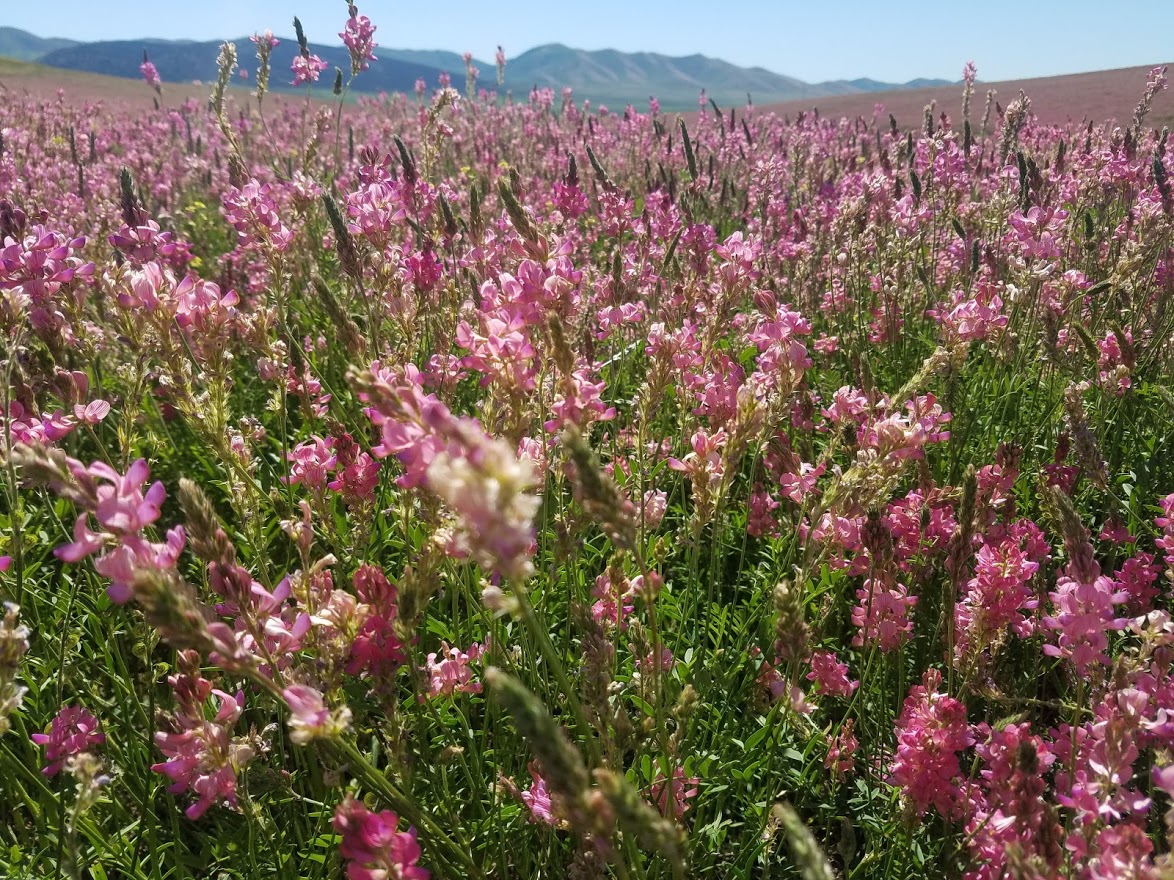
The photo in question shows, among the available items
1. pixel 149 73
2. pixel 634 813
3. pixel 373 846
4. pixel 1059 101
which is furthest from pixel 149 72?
pixel 1059 101

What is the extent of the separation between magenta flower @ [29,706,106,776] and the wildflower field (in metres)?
0.03

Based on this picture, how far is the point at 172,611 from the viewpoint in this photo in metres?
0.83

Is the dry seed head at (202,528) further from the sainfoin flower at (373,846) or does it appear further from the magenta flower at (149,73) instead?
the magenta flower at (149,73)

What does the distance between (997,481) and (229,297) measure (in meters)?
2.15

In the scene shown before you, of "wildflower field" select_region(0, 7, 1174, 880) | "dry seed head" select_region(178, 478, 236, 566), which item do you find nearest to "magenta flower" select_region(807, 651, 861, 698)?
"wildflower field" select_region(0, 7, 1174, 880)

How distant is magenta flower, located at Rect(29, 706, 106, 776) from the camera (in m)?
1.79

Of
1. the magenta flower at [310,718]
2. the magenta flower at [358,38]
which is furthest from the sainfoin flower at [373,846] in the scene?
the magenta flower at [358,38]

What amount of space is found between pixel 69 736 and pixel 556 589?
138 cm

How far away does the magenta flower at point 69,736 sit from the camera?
1.79 metres

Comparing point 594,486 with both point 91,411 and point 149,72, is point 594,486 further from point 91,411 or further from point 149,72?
point 149,72

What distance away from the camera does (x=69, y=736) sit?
1827 millimetres

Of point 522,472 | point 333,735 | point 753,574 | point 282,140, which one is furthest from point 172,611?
point 282,140

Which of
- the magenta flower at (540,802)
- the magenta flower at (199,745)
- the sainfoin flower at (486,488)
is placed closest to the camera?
the sainfoin flower at (486,488)

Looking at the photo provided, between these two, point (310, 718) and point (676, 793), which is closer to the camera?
point (310, 718)
